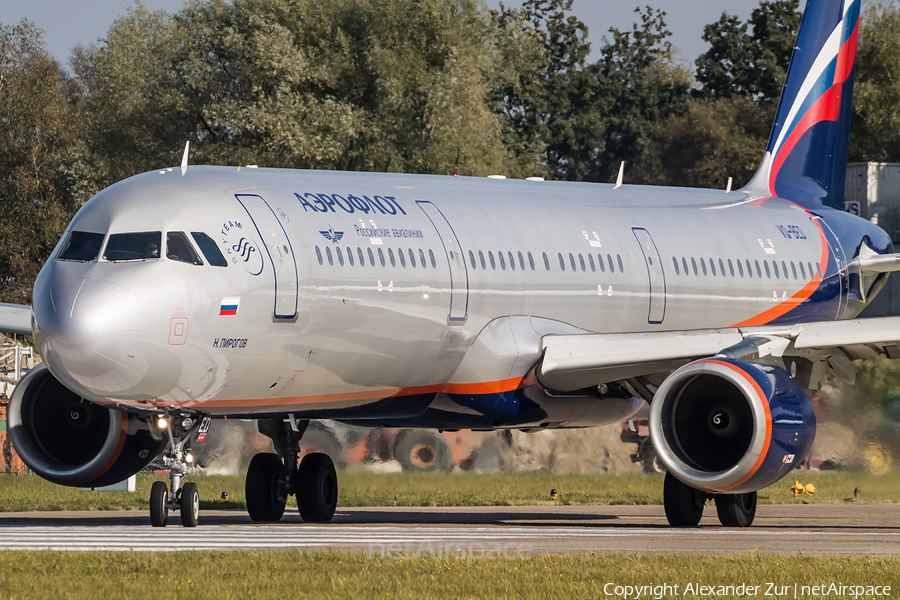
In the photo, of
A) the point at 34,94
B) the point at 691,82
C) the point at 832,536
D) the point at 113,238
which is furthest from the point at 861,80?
the point at 113,238

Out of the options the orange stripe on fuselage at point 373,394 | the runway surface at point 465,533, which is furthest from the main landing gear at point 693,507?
the orange stripe on fuselage at point 373,394

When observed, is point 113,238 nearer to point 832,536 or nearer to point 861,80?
point 832,536

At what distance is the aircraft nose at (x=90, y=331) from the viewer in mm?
15648

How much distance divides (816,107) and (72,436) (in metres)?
15.1

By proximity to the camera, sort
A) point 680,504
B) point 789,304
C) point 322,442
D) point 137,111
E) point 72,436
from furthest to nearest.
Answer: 1. point 137,111
2. point 322,442
3. point 789,304
4. point 680,504
5. point 72,436

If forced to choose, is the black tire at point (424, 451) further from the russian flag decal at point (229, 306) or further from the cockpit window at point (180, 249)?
the cockpit window at point (180, 249)

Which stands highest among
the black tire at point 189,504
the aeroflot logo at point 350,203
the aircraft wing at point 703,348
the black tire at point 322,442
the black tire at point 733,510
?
the aeroflot logo at point 350,203

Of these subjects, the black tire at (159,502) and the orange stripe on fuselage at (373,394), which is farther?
the black tire at (159,502)

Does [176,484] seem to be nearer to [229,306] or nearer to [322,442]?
[229,306]

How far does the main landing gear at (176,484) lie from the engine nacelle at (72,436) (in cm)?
217

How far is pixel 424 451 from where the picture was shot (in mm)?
33125

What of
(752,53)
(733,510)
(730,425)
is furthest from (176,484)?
(752,53)

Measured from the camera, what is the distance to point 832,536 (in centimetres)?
1894

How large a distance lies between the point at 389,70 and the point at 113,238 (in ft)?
94.7
